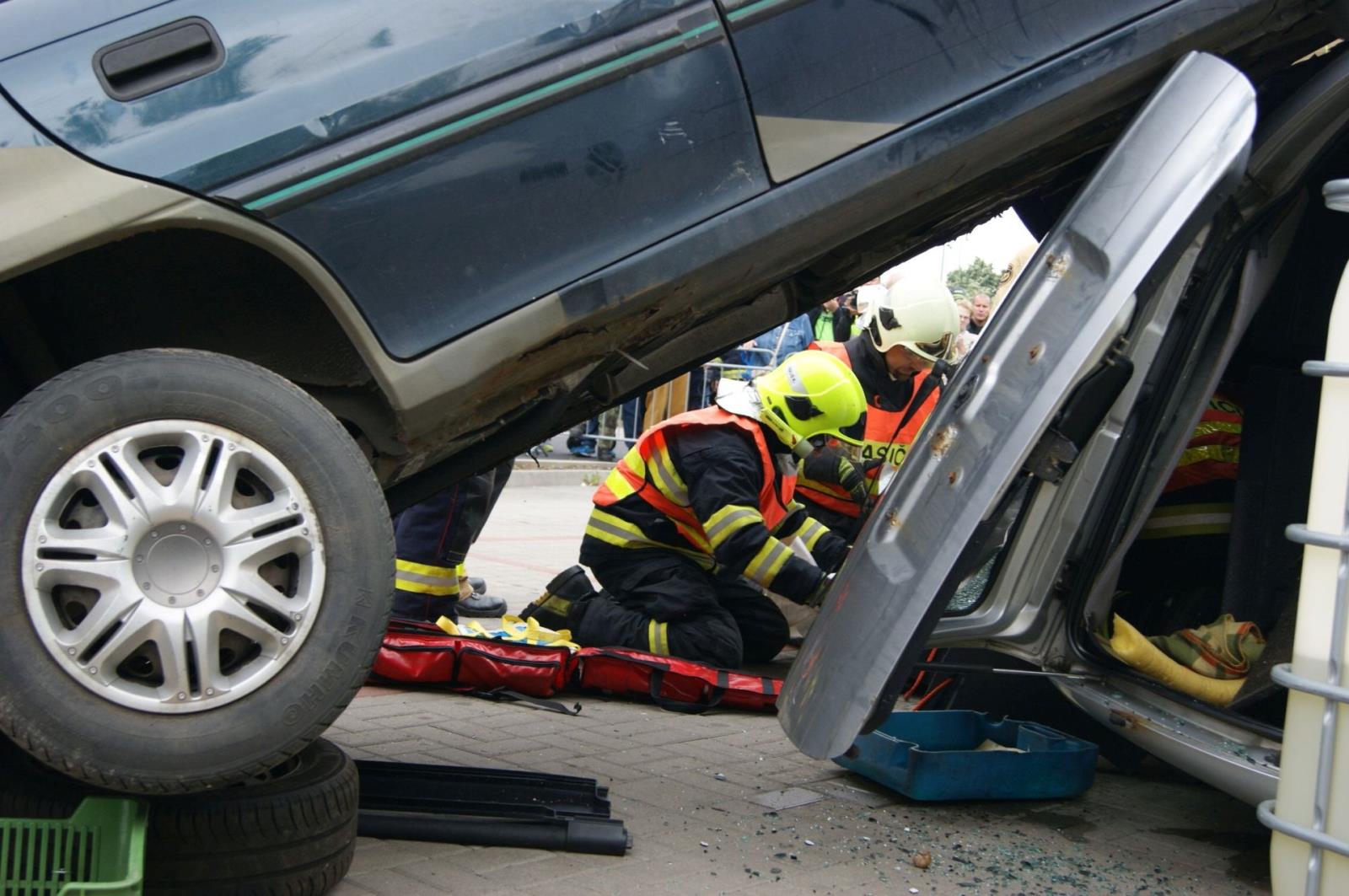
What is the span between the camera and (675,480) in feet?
15.6

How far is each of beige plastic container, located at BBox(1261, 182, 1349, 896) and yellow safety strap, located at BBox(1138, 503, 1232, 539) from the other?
1.45 metres

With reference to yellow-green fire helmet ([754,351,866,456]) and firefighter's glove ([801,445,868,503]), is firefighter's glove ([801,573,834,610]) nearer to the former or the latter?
yellow-green fire helmet ([754,351,866,456])

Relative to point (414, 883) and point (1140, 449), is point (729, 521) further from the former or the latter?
point (414, 883)

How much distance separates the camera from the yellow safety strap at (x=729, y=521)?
4465mm

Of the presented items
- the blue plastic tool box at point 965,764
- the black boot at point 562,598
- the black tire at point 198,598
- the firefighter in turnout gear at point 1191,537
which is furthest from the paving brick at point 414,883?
the black boot at point 562,598

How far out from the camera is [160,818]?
2.44 m

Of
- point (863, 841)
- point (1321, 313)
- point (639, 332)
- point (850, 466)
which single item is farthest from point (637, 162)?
point (850, 466)

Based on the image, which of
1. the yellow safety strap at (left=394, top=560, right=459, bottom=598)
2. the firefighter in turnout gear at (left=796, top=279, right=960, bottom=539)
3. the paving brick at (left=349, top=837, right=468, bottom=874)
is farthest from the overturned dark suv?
the firefighter in turnout gear at (left=796, top=279, right=960, bottom=539)

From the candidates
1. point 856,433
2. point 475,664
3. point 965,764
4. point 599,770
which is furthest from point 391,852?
point 856,433

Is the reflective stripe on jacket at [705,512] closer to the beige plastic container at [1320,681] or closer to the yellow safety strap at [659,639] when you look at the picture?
the yellow safety strap at [659,639]

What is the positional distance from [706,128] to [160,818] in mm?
1588

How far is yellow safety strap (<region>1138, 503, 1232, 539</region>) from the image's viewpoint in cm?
387

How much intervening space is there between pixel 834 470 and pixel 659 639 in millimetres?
1078

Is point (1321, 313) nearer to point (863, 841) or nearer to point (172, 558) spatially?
point (863, 841)
